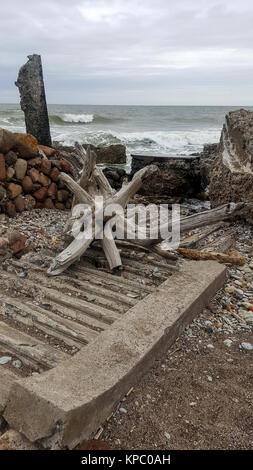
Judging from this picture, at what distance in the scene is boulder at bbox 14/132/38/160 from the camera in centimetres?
603

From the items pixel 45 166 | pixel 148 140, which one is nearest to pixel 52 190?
pixel 45 166

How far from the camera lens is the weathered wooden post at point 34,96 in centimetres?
804

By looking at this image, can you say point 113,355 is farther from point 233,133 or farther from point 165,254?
point 233,133

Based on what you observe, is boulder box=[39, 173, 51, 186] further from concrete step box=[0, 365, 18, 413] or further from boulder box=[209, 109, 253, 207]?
concrete step box=[0, 365, 18, 413]

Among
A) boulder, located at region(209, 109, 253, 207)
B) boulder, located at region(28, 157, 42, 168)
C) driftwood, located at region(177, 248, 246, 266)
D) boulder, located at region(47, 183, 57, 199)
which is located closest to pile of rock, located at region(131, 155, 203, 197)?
boulder, located at region(209, 109, 253, 207)

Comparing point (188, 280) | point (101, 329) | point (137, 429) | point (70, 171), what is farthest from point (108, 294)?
point (70, 171)

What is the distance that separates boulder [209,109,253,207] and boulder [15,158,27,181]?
3335 mm

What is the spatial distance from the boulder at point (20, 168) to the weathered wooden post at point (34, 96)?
2.50 metres

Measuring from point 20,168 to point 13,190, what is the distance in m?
0.39

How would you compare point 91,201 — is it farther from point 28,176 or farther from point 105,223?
point 28,176

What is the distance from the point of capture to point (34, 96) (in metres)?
8.27

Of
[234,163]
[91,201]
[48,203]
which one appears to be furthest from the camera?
[48,203]

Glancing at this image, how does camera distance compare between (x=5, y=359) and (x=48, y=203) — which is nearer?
(x=5, y=359)

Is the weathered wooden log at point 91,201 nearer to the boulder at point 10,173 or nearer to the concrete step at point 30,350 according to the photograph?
the concrete step at point 30,350
